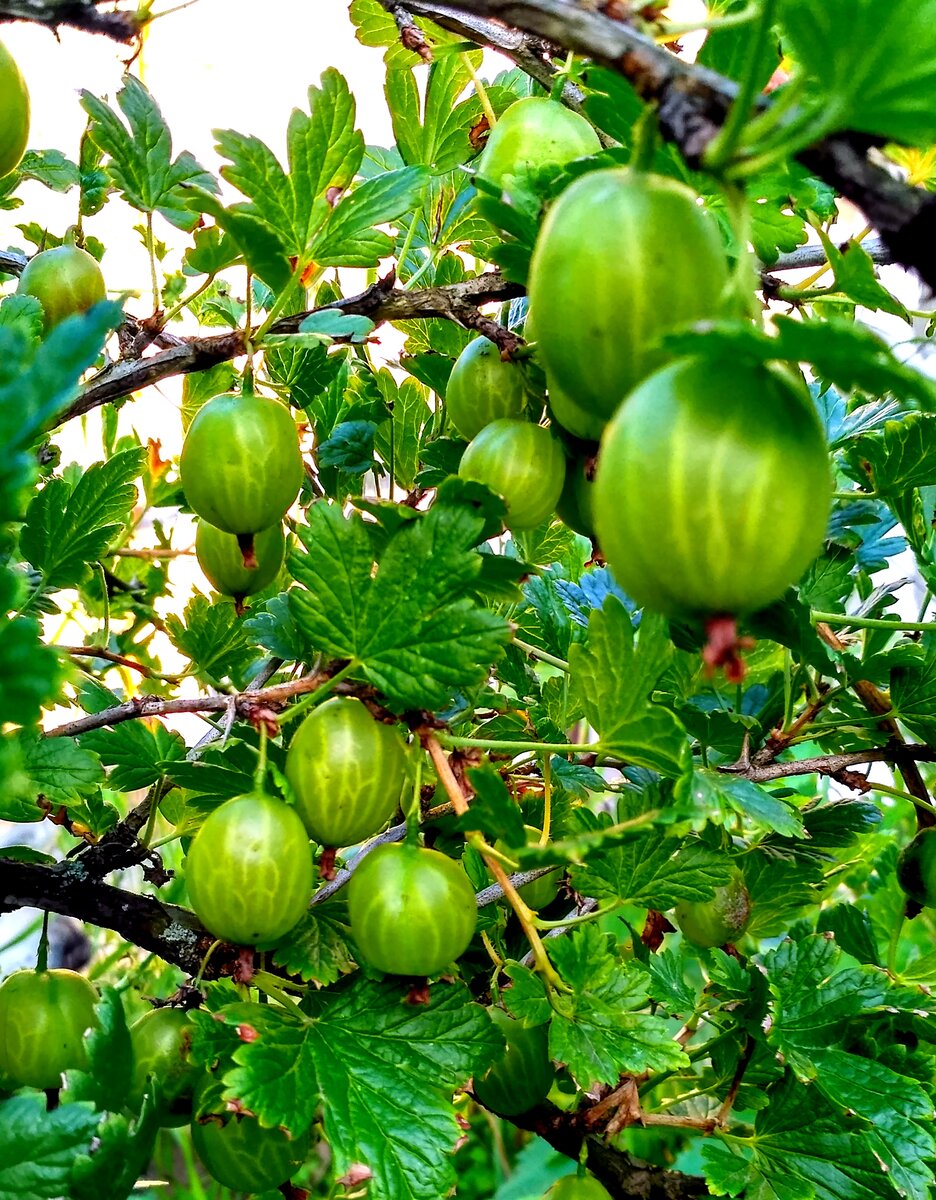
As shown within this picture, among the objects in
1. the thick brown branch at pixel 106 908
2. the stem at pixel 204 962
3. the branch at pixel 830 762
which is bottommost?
the thick brown branch at pixel 106 908

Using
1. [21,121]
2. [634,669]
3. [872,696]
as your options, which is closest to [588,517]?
[634,669]

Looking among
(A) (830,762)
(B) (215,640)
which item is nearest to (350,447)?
(B) (215,640)

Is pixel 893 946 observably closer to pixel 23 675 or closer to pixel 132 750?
pixel 132 750

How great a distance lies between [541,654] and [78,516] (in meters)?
0.37

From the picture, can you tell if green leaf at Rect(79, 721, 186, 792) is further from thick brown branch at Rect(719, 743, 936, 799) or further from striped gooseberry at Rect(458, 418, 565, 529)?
thick brown branch at Rect(719, 743, 936, 799)

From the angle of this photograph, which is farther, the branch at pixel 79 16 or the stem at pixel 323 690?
the stem at pixel 323 690

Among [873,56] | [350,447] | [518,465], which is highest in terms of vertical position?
[873,56]

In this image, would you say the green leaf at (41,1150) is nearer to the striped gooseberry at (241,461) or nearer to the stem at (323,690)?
the stem at (323,690)

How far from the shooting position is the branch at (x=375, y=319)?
61 cm

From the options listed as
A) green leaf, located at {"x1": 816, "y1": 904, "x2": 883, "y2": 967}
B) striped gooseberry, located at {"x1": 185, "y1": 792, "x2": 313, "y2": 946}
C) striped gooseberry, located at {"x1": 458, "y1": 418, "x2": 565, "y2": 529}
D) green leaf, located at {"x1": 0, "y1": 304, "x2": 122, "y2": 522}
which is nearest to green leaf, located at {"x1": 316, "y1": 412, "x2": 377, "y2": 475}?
striped gooseberry, located at {"x1": 458, "y1": 418, "x2": 565, "y2": 529}

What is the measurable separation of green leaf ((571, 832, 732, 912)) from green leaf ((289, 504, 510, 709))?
189 mm

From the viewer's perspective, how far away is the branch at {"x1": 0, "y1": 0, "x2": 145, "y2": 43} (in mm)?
393

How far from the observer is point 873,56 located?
1.01 feet

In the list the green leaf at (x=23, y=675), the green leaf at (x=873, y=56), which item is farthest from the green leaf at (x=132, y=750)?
the green leaf at (x=873, y=56)
